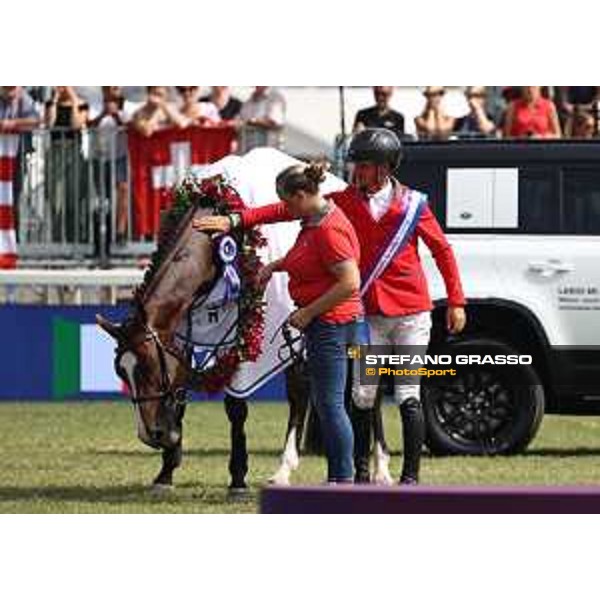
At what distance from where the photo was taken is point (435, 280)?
63.5ft

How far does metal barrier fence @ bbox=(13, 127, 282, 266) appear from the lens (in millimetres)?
24750

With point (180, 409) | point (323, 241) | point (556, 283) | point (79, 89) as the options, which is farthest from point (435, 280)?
point (79, 89)

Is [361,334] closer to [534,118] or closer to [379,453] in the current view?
[379,453]

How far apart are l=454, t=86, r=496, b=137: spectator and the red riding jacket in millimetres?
7637

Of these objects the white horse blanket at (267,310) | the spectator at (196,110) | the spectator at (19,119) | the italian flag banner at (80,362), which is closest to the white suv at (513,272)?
the white horse blanket at (267,310)

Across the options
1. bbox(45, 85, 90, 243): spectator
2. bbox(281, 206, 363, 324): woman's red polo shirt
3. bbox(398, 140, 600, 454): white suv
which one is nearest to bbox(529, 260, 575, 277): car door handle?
bbox(398, 140, 600, 454): white suv

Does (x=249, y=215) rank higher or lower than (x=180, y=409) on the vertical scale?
higher

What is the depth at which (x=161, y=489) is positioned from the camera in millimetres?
16297

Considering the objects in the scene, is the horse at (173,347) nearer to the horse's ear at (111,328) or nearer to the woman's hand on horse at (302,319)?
the horse's ear at (111,328)

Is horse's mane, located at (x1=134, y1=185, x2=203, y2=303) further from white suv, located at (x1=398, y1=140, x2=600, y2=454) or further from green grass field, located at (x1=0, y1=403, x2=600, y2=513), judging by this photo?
white suv, located at (x1=398, y1=140, x2=600, y2=454)

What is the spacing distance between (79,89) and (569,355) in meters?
7.29

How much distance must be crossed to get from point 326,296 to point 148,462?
4.81 m

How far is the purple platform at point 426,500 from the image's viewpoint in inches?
457

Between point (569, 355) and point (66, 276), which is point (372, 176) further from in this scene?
point (66, 276)
